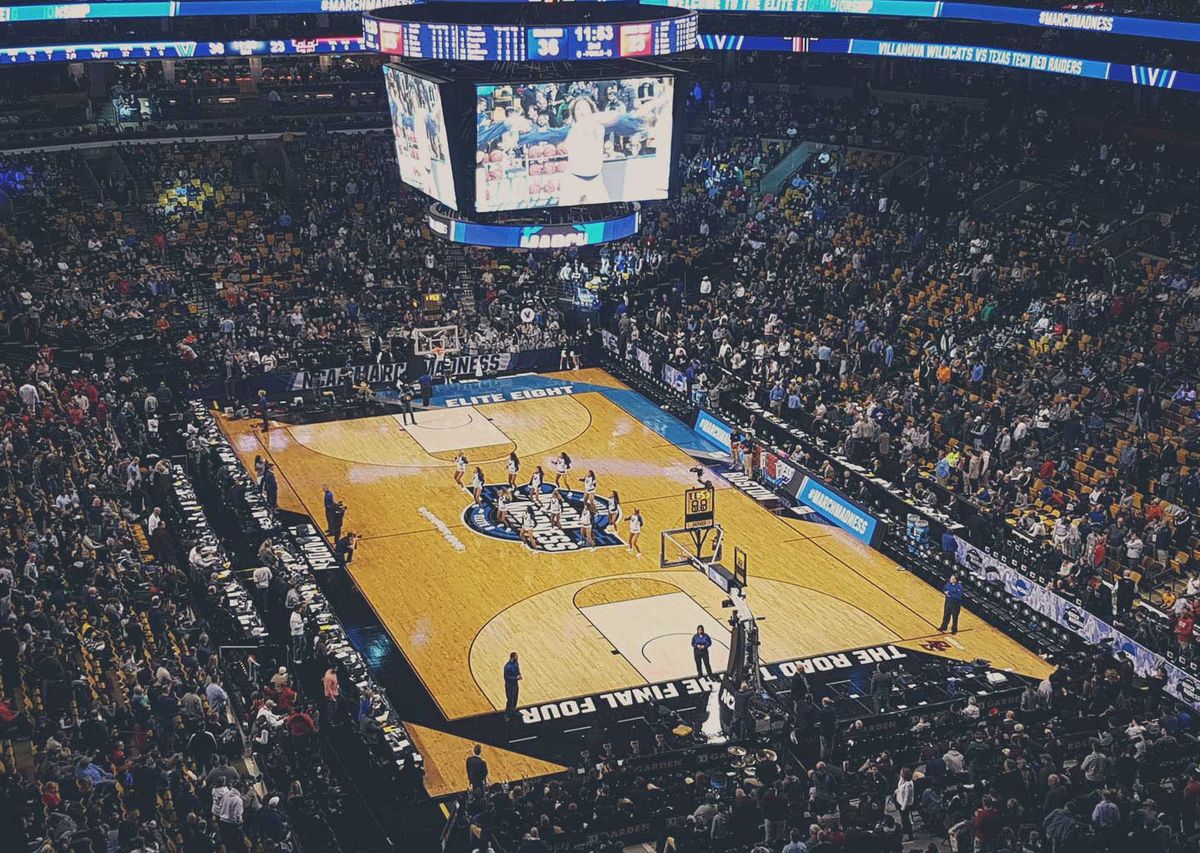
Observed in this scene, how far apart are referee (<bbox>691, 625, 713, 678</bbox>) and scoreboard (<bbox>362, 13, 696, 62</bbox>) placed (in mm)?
14905

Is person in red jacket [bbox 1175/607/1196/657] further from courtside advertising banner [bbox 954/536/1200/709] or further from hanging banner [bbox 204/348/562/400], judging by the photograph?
hanging banner [bbox 204/348/562/400]

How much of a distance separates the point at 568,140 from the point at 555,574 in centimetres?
1137

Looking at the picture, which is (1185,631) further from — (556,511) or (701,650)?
(556,511)

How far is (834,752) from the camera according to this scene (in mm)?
25672

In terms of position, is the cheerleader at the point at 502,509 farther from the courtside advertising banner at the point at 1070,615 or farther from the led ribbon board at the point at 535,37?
the courtside advertising banner at the point at 1070,615

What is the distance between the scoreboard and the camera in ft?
119

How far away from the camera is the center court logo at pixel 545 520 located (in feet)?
119

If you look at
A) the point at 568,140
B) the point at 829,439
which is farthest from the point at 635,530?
the point at 568,140

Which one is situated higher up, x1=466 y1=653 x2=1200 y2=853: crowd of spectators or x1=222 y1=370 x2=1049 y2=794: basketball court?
x1=466 y1=653 x2=1200 y2=853: crowd of spectators

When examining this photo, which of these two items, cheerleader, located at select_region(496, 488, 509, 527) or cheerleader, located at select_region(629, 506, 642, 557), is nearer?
cheerleader, located at select_region(629, 506, 642, 557)

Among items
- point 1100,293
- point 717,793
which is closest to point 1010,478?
point 1100,293

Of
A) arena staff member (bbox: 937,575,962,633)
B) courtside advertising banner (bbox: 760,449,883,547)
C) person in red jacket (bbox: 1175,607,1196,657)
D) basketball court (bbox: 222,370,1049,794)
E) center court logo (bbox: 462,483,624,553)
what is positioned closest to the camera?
person in red jacket (bbox: 1175,607,1196,657)

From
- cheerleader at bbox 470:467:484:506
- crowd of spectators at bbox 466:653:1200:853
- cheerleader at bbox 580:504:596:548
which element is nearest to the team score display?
cheerleader at bbox 580:504:596:548

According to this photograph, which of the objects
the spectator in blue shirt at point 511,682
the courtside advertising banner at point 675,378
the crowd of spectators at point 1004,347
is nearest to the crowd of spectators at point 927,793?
the spectator in blue shirt at point 511,682
